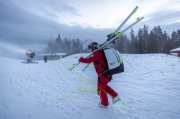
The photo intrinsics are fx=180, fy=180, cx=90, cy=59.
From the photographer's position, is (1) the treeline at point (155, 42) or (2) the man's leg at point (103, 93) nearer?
(2) the man's leg at point (103, 93)

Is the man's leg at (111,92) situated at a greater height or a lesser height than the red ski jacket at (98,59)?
lesser

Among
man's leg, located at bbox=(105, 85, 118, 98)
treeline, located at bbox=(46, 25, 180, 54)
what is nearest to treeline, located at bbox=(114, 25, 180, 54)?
treeline, located at bbox=(46, 25, 180, 54)

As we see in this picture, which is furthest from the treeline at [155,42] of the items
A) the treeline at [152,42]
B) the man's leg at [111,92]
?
the man's leg at [111,92]

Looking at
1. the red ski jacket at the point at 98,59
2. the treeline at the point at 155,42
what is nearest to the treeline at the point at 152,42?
the treeline at the point at 155,42

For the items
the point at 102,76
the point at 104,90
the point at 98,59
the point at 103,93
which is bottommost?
the point at 103,93

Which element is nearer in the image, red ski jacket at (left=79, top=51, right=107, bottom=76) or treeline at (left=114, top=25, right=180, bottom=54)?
red ski jacket at (left=79, top=51, right=107, bottom=76)

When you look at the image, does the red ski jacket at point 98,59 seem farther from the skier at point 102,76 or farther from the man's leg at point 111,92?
the man's leg at point 111,92

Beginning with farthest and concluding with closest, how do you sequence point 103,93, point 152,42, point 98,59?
point 152,42, point 103,93, point 98,59

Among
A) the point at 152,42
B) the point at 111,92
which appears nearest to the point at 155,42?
the point at 152,42

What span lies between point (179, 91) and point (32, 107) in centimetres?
647

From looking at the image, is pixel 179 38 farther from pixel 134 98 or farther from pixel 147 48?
pixel 134 98

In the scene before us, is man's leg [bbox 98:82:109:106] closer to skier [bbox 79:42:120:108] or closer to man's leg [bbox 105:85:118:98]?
skier [bbox 79:42:120:108]

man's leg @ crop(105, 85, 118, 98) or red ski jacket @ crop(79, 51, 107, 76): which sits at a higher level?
red ski jacket @ crop(79, 51, 107, 76)

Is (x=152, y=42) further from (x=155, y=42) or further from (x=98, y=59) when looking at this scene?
(x=98, y=59)
